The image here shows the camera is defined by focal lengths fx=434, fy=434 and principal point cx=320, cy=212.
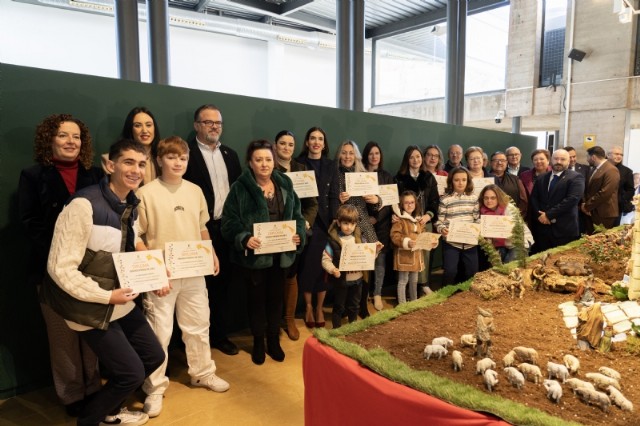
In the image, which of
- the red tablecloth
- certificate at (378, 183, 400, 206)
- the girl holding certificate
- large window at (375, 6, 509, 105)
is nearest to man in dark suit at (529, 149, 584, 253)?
the girl holding certificate

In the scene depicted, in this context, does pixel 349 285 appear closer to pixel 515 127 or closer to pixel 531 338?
pixel 531 338

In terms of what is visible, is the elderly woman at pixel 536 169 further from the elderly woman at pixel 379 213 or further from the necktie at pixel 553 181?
the elderly woman at pixel 379 213

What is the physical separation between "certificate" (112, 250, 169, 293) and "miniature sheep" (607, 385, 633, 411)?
1.88 metres

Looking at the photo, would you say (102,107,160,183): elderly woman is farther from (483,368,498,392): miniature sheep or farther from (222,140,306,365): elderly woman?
(483,368,498,392): miniature sheep

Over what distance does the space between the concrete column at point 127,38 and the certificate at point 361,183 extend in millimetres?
2803

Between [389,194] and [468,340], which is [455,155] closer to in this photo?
[389,194]

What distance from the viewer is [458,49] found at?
8289 millimetres

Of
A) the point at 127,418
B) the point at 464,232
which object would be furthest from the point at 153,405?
the point at 464,232

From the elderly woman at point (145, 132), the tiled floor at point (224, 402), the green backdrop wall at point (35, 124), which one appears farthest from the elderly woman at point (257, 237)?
the green backdrop wall at point (35, 124)

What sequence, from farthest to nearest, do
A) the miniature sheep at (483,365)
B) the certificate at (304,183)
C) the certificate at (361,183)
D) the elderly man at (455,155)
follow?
the elderly man at (455,155), the certificate at (361,183), the certificate at (304,183), the miniature sheep at (483,365)

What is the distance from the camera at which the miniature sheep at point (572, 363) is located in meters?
1.44

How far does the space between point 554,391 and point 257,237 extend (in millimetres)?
2018

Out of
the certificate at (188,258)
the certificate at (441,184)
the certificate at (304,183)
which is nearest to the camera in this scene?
the certificate at (188,258)

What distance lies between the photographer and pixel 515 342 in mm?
1729
